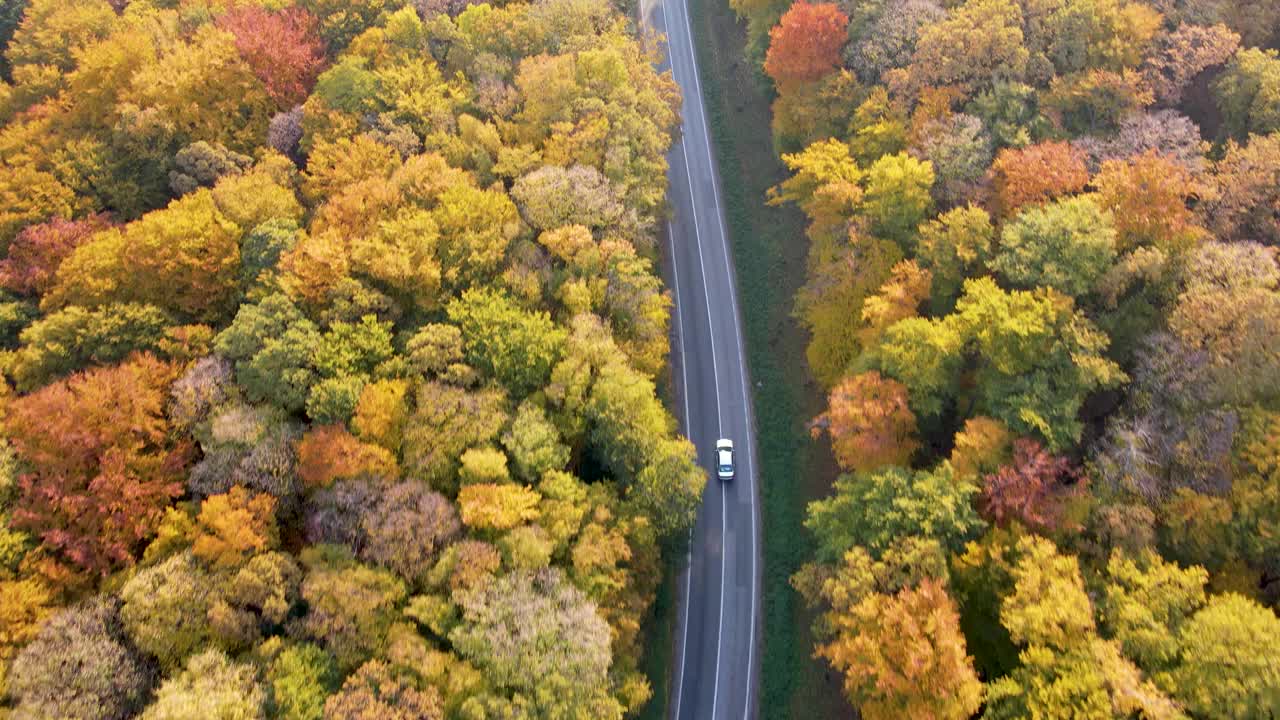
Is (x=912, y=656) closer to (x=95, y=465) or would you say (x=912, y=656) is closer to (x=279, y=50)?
(x=95, y=465)

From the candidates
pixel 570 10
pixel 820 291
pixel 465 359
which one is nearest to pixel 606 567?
pixel 465 359

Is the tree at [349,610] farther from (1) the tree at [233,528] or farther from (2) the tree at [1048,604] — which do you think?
(2) the tree at [1048,604]

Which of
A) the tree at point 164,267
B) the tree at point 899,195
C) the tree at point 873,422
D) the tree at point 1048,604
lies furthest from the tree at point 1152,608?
the tree at point 164,267

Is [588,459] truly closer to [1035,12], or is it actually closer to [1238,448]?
[1238,448]

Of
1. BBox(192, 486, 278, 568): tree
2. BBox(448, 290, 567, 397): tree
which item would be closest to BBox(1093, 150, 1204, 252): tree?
BBox(448, 290, 567, 397): tree

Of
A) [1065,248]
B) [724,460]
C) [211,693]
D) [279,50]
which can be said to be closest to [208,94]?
[279,50]

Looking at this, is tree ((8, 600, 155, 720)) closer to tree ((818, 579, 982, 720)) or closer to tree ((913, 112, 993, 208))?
tree ((818, 579, 982, 720))
